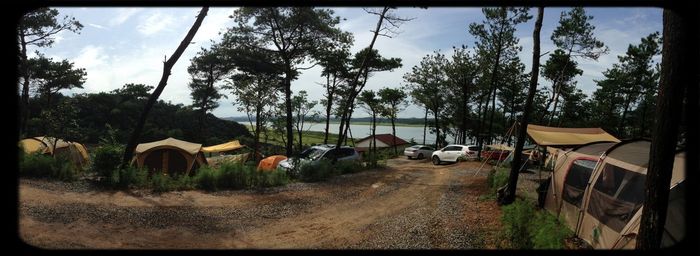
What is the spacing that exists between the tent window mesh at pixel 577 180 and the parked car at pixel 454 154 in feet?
47.3

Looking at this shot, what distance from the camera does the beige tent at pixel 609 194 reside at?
4.06m

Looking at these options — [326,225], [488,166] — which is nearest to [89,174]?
[326,225]

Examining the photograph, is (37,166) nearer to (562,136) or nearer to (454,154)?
(562,136)

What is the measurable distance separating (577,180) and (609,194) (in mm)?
1522

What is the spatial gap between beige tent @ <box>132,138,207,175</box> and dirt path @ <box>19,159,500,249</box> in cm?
588

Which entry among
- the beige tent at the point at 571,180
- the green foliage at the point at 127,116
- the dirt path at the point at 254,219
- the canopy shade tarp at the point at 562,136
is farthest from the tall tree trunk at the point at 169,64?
the green foliage at the point at 127,116

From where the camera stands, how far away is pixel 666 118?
3225mm

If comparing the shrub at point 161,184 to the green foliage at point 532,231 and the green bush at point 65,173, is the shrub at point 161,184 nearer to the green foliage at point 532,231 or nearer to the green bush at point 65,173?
the green bush at point 65,173

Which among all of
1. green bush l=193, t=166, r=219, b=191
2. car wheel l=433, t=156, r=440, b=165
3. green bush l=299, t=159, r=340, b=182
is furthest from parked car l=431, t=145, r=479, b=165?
green bush l=193, t=166, r=219, b=191

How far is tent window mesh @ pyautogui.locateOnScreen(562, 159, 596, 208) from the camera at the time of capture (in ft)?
21.7

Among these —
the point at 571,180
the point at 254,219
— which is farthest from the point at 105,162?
the point at 571,180

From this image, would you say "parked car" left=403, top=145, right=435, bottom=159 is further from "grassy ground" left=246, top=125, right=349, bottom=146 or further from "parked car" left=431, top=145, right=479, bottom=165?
"grassy ground" left=246, top=125, right=349, bottom=146

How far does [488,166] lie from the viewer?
17609 mm

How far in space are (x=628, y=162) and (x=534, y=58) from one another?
3337 mm
